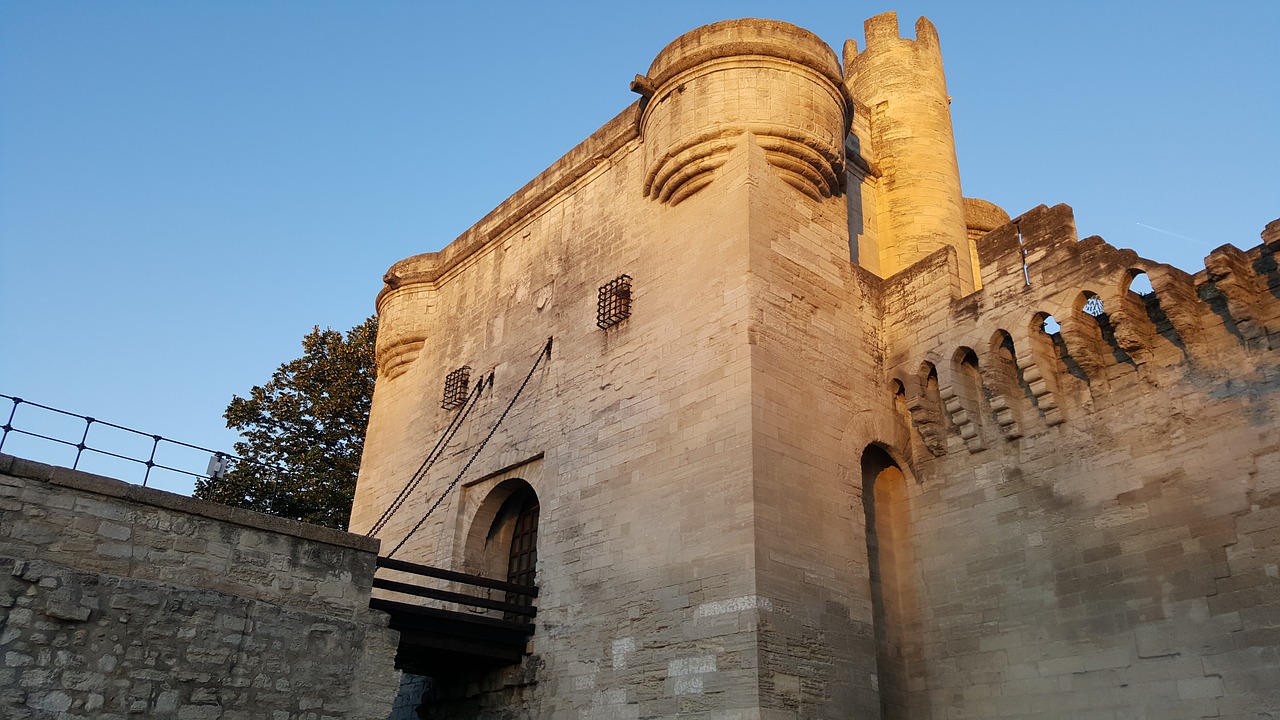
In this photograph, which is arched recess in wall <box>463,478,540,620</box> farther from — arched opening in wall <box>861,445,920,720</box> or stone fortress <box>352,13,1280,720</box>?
arched opening in wall <box>861,445,920,720</box>

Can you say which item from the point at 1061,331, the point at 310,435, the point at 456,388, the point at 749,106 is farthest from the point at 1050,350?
the point at 310,435

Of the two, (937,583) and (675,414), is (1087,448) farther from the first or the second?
(675,414)

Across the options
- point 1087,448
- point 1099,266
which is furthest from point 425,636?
point 1099,266

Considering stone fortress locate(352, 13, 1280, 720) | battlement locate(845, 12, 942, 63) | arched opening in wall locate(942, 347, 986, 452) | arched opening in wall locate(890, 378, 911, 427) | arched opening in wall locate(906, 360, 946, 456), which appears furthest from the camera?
battlement locate(845, 12, 942, 63)

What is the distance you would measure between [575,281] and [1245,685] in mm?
7984

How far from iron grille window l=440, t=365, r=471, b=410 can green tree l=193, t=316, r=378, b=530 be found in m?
5.69

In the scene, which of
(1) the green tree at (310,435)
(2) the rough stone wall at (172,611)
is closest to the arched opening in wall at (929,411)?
(2) the rough stone wall at (172,611)

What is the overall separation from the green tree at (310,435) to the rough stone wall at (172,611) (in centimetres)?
945

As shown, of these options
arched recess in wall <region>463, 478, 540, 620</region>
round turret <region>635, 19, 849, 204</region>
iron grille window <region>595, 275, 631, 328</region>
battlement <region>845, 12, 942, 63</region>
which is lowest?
arched recess in wall <region>463, 478, 540, 620</region>

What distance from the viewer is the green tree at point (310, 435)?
58.2 feet

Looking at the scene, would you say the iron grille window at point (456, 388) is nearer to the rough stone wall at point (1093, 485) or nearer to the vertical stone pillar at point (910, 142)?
the vertical stone pillar at point (910, 142)

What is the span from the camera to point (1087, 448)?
27.5ft

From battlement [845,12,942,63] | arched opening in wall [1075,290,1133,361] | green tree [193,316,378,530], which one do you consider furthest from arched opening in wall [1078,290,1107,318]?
green tree [193,316,378,530]

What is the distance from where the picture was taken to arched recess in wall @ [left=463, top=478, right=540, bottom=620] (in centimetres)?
1168
